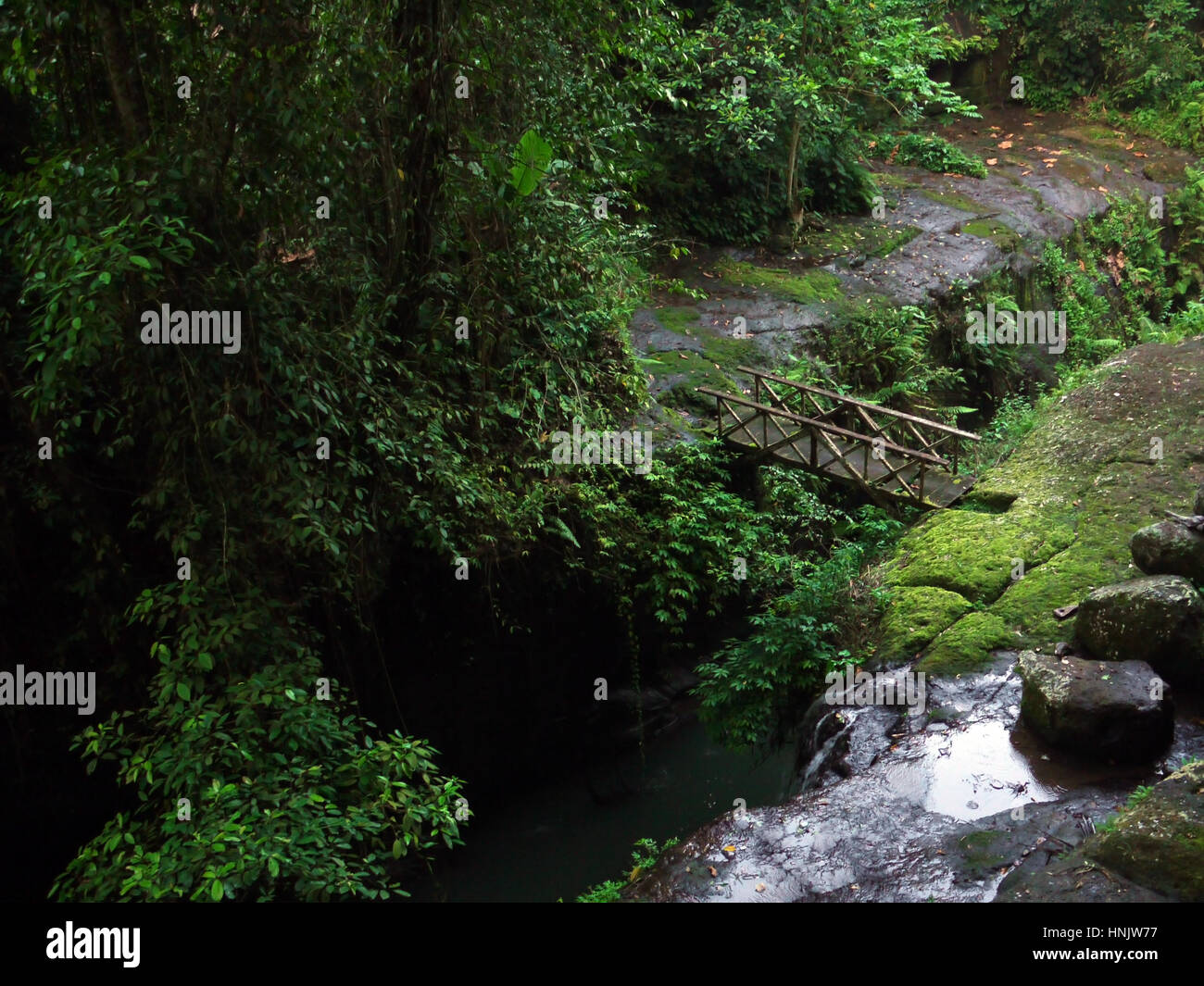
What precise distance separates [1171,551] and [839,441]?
200 inches

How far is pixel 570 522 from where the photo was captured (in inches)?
433

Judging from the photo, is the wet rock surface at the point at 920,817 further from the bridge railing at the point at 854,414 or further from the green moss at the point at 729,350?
the green moss at the point at 729,350

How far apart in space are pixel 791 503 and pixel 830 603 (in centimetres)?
243

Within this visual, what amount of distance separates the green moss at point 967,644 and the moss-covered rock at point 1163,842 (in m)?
2.64

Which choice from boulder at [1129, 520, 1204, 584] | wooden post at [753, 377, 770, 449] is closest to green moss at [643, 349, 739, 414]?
wooden post at [753, 377, 770, 449]

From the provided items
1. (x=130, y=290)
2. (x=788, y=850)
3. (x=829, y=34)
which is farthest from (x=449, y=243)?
(x=829, y=34)

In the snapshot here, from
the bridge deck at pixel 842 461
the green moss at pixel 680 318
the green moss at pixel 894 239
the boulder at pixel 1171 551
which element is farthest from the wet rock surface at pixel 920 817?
the green moss at pixel 894 239

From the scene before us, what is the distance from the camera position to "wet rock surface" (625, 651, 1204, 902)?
21.4 ft

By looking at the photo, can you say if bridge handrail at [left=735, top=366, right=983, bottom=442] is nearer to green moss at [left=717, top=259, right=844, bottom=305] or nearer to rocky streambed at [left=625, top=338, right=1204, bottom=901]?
rocky streambed at [left=625, top=338, right=1204, bottom=901]

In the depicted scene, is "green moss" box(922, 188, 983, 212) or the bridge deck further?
"green moss" box(922, 188, 983, 212)

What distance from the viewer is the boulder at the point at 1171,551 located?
820cm

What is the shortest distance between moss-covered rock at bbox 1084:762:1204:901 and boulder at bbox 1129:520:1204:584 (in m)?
2.75
